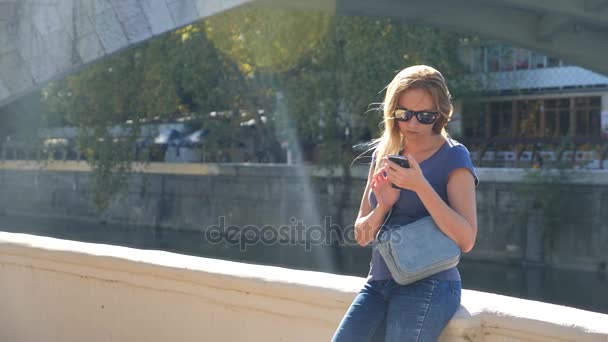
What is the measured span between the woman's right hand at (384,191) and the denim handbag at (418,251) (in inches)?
3.9

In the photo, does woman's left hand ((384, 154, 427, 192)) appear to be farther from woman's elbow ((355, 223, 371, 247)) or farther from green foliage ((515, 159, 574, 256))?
green foliage ((515, 159, 574, 256))

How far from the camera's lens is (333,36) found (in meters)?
20.9

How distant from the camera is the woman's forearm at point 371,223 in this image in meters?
2.51

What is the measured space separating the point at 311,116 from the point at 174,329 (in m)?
18.0

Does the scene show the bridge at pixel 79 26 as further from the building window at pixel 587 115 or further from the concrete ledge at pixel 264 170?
the building window at pixel 587 115

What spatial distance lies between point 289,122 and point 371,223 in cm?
1985

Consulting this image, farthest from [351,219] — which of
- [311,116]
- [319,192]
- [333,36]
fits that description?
[333,36]

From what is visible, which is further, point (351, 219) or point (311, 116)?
point (351, 219)

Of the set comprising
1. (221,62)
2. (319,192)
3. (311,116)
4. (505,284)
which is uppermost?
(221,62)

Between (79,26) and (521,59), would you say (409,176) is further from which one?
(521,59)

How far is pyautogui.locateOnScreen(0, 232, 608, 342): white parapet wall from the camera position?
2520mm

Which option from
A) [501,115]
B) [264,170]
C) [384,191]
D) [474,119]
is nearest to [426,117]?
[384,191]

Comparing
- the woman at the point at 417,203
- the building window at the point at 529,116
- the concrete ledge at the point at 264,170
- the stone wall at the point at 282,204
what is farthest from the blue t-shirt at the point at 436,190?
the building window at the point at 529,116

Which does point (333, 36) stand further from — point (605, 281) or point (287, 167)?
point (605, 281)
